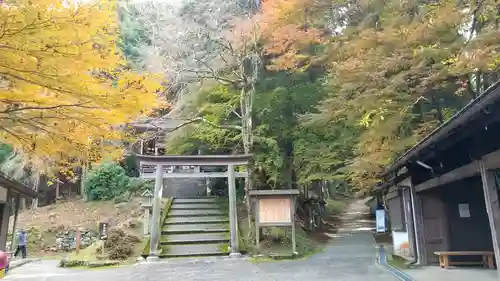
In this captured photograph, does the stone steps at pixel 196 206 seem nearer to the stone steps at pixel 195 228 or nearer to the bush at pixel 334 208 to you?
the stone steps at pixel 195 228

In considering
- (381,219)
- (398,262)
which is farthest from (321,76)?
(398,262)

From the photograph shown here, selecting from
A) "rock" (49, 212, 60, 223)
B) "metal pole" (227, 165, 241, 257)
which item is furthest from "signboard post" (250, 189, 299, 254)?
"rock" (49, 212, 60, 223)

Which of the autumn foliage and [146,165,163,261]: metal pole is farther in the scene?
the autumn foliage

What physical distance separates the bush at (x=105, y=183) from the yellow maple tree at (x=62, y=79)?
17.4 metres

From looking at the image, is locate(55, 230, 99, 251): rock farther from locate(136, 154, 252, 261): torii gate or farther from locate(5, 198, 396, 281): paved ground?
locate(136, 154, 252, 261): torii gate

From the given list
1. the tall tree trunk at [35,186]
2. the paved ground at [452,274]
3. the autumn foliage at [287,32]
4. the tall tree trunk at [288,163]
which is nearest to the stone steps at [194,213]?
the tall tree trunk at [288,163]

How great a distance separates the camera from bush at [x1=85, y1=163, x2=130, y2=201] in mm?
22297

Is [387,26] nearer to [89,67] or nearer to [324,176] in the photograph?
[324,176]

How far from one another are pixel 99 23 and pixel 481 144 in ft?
17.3

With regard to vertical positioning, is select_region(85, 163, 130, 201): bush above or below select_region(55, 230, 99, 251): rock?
above

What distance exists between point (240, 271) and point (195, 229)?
17.2ft

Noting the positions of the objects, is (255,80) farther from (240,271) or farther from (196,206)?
(240,271)

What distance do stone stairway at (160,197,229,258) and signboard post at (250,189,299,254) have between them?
169cm

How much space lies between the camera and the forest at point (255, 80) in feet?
14.3
